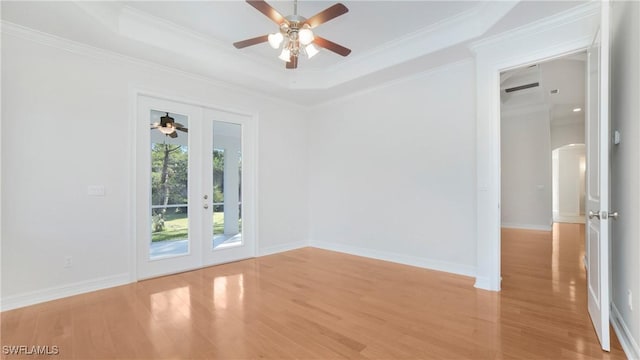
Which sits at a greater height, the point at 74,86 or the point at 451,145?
the point at 74,86

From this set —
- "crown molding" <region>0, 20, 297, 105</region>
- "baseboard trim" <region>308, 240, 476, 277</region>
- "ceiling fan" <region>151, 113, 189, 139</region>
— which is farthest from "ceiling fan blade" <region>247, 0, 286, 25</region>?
"baseboard trim" <region>308, 240, 476, 277</region>

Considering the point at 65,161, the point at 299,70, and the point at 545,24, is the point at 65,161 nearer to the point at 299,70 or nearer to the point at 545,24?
the point at 299,70

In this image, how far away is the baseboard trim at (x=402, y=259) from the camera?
3.94 meters

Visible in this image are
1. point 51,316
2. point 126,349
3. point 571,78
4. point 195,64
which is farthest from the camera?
point 571,78

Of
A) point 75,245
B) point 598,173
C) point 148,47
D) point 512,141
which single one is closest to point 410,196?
point 598,173

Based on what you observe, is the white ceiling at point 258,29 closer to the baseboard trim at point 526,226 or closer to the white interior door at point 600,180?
the white interior door at point 600,180

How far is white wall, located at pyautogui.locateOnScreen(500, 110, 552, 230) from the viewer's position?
766 centimetres

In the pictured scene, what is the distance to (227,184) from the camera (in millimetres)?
4828

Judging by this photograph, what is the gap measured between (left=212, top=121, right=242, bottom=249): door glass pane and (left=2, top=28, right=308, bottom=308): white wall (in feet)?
3.12

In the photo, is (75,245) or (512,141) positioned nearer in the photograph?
(75,245)

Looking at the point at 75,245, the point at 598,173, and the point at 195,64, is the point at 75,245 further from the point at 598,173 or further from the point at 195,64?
the point at 598,173

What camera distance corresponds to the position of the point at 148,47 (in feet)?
11.5

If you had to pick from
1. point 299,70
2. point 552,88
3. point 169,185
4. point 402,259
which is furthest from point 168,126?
point 552,88

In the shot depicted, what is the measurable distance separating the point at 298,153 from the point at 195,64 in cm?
259
